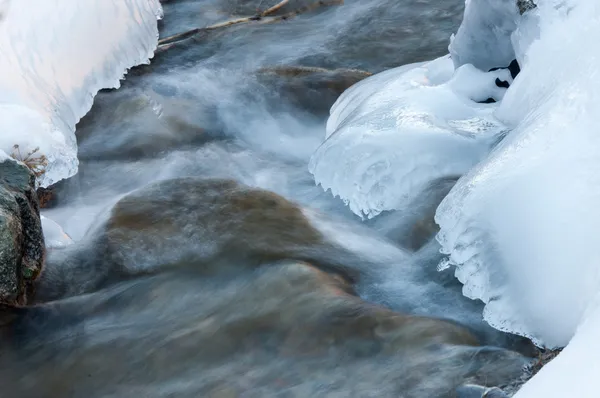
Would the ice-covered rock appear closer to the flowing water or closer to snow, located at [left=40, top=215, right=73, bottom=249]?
the flowing water

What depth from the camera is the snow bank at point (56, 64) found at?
205 inches

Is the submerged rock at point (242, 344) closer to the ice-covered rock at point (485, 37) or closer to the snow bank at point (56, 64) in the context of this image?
the snow bank at point (56, 64)

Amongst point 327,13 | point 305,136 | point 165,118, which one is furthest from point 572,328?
point 327,13

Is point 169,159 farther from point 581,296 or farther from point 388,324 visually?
point 581,296

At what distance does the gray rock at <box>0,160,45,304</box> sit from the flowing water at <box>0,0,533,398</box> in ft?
0.36

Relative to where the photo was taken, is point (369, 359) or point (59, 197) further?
point (59, 197)

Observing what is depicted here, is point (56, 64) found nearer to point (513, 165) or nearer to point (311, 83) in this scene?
point (311, 83)

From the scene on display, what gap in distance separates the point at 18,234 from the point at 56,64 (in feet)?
7.65

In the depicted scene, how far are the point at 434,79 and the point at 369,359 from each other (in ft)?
8.59

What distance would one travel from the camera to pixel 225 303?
12.8 feet

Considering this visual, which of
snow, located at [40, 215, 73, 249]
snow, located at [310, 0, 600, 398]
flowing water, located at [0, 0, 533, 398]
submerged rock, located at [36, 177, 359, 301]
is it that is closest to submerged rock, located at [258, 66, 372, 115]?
flowing water, located at [0, 0, 533, 398]

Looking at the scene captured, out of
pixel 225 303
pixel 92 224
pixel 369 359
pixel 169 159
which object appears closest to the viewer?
pixel 369 359

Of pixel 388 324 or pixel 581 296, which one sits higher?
pixel 581 296

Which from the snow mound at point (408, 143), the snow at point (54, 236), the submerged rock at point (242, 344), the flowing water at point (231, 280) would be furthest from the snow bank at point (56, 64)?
the snow mound at point (408, 143)
